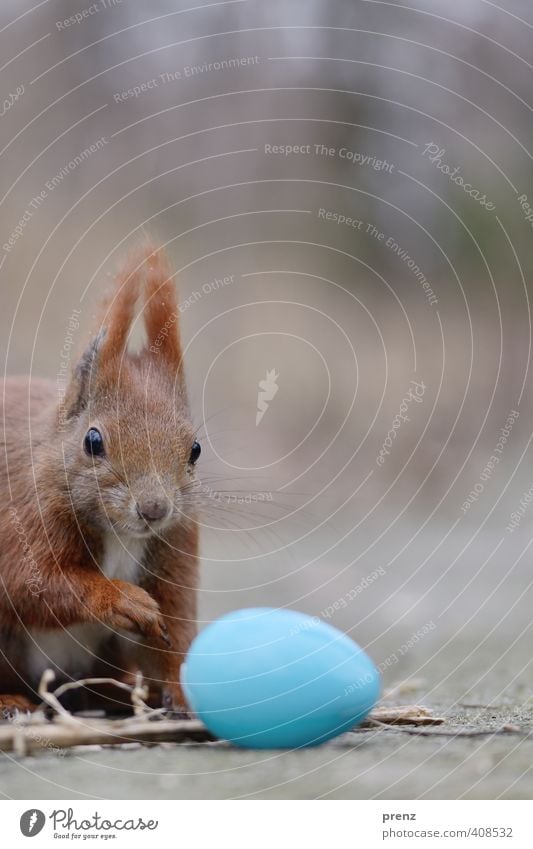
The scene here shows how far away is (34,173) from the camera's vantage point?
135 inches

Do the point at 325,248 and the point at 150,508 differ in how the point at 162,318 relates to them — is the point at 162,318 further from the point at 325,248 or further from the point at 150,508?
the point at 325,248

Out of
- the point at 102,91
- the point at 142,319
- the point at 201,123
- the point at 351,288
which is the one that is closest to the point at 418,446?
the point at 351,288

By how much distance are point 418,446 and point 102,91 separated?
1.74 meters

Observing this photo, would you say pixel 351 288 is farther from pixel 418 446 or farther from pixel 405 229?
pixel 418 446

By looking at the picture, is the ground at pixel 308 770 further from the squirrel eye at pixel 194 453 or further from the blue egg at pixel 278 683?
the squirrel eye at pixel 194 453

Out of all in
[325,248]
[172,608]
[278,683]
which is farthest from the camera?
[325,248]

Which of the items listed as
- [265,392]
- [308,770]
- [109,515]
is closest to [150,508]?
[109,515]

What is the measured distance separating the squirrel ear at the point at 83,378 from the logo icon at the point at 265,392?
5.23ft

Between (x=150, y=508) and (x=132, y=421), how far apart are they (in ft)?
0.53

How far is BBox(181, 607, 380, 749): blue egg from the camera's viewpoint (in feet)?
5.51

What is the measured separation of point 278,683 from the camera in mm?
1676

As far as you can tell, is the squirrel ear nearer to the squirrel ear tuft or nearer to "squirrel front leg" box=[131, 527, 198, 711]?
the squirrel ear tuft
